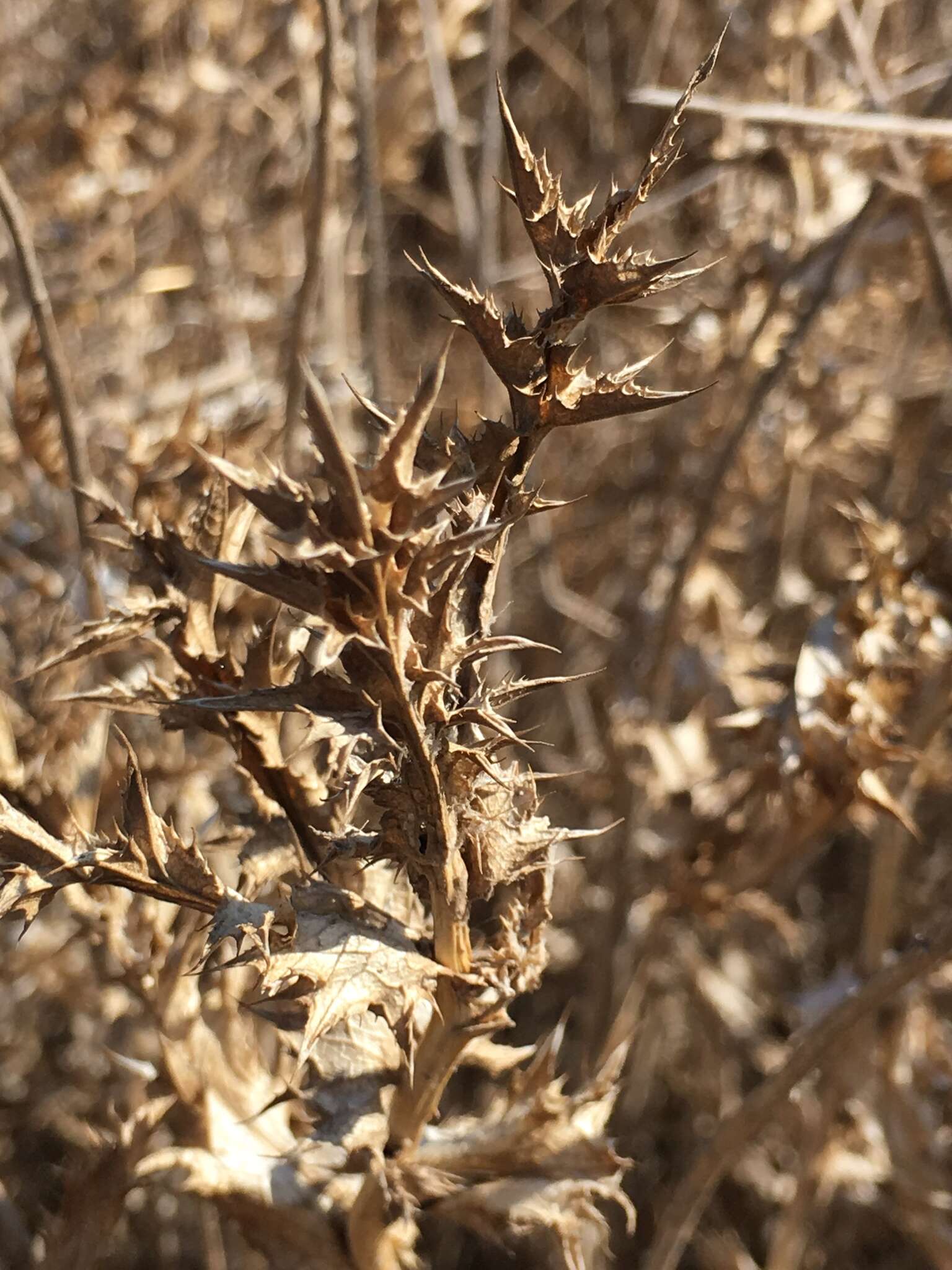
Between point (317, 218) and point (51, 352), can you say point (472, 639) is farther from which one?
point (317, 218)

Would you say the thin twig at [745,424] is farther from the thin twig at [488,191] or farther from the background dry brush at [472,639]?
the thin twig at [488,191]

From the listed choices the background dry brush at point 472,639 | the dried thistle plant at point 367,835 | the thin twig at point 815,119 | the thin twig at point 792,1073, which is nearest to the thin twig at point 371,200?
the background dry brush at point 472,639

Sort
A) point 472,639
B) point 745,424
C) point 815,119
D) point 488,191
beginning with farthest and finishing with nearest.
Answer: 1. point 488,191
2. point 745,424
3. point 815,119
4. point 472,639

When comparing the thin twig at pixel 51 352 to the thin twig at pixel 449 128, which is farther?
the thin twig at pixel 449 128

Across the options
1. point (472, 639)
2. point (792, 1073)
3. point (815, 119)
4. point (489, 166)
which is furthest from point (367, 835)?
point (489, 166)

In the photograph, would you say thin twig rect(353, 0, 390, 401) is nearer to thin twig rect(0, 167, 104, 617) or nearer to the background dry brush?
the background dry brush

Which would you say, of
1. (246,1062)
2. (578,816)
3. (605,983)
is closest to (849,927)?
(578,816)
